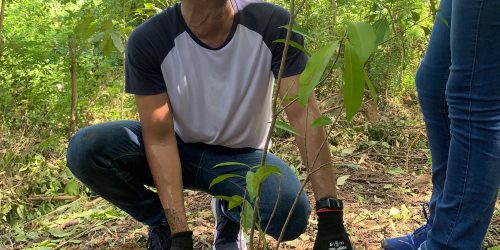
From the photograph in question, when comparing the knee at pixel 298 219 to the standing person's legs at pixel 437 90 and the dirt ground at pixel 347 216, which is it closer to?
the dirt ground at pixel 347 216

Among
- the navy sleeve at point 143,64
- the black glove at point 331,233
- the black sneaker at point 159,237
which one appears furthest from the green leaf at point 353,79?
the black sneaker at point 159,237

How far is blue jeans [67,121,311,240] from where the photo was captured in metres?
2.04

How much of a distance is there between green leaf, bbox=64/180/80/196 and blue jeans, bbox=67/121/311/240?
116cm

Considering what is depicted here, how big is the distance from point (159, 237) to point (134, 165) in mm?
284

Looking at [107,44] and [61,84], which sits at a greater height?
[107,44]

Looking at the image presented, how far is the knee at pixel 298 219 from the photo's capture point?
1.89 m

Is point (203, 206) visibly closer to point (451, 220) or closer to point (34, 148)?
point (34, 148)

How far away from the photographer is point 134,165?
2.12 meters

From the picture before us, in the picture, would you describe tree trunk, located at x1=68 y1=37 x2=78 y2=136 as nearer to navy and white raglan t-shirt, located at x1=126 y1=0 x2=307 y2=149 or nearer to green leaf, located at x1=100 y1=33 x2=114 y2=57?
green leaf, located at x1=100 y1=33 x2=114 y2=57

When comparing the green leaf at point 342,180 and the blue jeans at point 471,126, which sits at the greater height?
the blue jeans at point 471,126

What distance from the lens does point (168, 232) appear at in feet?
7.20

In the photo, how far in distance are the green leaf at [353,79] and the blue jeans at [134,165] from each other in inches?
43.6

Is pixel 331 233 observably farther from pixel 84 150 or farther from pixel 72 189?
pixel 72 189

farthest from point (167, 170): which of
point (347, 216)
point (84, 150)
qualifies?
point (347, 216)
